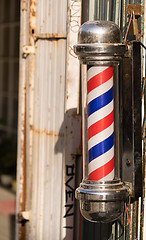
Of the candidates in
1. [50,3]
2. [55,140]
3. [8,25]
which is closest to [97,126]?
[55,140]

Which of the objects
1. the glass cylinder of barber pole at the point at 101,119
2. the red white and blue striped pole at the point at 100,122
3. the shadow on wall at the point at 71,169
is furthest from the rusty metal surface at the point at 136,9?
the shadow on wall at the point at 71,169

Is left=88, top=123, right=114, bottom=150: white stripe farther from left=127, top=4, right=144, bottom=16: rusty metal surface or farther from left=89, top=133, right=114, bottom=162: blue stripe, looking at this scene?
left=127, top=4, right=144, bottom=16: rusty metal surface

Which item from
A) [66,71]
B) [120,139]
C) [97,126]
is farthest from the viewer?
[66,71]

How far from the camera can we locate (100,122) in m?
3.30

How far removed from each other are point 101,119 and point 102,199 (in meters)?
0.43

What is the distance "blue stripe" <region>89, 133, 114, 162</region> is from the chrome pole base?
0.15 meters

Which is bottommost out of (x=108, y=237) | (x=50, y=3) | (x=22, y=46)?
(x=108, y=237)

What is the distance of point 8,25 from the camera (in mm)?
9547

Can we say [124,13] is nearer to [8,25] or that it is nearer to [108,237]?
[108,237]

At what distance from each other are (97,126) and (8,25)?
6.53 metres

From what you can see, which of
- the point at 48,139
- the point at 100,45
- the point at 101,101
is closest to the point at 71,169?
the point at 48,139

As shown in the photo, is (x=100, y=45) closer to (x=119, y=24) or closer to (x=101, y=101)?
(x=101, y=101)

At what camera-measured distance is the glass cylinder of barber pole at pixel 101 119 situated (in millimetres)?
3238

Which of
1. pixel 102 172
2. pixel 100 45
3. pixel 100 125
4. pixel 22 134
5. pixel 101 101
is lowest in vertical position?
pixel 22 134
